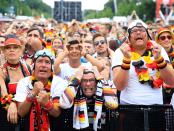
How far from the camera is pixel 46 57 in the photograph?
4.96 metres

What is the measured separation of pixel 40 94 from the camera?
14.7ft

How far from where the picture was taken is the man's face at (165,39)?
6.95 m

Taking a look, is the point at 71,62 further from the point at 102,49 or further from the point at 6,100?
the point at 6,100

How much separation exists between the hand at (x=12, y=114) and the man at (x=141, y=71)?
3.93 ft

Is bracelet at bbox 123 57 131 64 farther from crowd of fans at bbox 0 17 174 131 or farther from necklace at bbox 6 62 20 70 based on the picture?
necklace at bbox 6 62 20 70

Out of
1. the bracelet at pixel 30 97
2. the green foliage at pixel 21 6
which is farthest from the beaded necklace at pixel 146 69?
the green foliage at pixel 21 6

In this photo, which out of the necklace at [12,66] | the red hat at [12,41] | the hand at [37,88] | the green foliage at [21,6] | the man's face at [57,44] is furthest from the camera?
the green foliage at [21,6]

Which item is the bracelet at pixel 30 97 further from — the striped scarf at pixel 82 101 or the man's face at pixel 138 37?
the man's face at pixel 138 37

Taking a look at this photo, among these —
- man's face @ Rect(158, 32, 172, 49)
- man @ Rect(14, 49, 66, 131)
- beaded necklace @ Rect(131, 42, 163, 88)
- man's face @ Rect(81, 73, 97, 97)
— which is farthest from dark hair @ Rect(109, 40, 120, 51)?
man @ Rect(14, 49, 66, 131)

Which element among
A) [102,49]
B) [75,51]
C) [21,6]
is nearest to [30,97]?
[75,51]

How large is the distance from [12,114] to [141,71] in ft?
5.10

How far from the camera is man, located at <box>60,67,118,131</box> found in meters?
4.77

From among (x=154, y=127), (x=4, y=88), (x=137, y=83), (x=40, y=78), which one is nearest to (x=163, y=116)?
(x=154, y=127)

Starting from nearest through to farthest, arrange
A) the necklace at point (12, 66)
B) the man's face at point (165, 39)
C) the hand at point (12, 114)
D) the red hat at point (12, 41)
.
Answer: the hand at point (12, 114), the necklace at point (12, 66), the red hat at point (12, 41), the man's face at point (165, 39)
